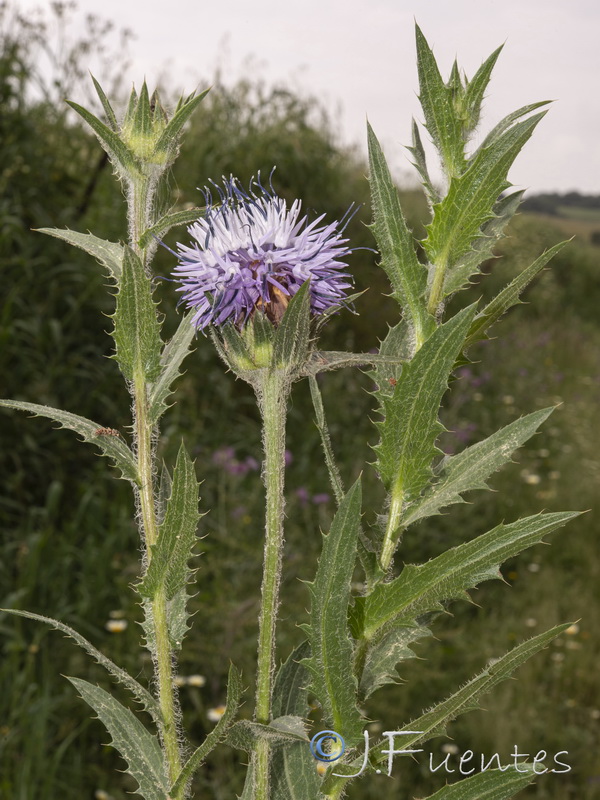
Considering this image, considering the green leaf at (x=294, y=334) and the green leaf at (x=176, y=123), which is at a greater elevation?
the green leaf at (x=176, y=123)

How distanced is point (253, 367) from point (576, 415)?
586cm

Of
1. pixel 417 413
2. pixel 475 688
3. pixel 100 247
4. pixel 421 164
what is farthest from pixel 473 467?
pixel 100 247

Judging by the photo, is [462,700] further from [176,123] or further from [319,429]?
[176,123]

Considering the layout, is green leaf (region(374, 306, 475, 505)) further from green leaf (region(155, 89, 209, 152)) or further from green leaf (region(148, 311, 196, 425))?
green leaf (region(155, 89, 209, 152))

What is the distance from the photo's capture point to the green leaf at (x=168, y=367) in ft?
2.25

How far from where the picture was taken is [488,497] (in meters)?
4.36

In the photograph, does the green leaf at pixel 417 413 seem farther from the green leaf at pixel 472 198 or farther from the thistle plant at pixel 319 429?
the green leaf at pixel 472 198

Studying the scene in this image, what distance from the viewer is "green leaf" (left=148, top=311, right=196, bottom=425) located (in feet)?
2.25

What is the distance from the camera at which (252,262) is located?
679mm

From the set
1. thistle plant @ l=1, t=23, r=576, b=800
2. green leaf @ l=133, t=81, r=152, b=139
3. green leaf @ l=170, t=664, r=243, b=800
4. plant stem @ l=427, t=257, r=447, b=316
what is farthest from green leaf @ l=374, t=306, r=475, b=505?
green leaf @ l=133, t=81, r=152, b=139

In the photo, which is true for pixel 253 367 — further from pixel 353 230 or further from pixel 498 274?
pixel 498 274

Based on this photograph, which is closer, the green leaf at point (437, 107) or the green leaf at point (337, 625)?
the green leaf at point (337, 625)

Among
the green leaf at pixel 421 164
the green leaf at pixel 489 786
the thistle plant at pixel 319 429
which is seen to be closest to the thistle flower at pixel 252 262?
the thistle plant at pixel 319 429

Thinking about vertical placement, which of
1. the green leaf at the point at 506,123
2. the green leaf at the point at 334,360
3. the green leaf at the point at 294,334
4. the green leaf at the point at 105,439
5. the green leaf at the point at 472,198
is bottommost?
the green leaf at the point at 105,439
